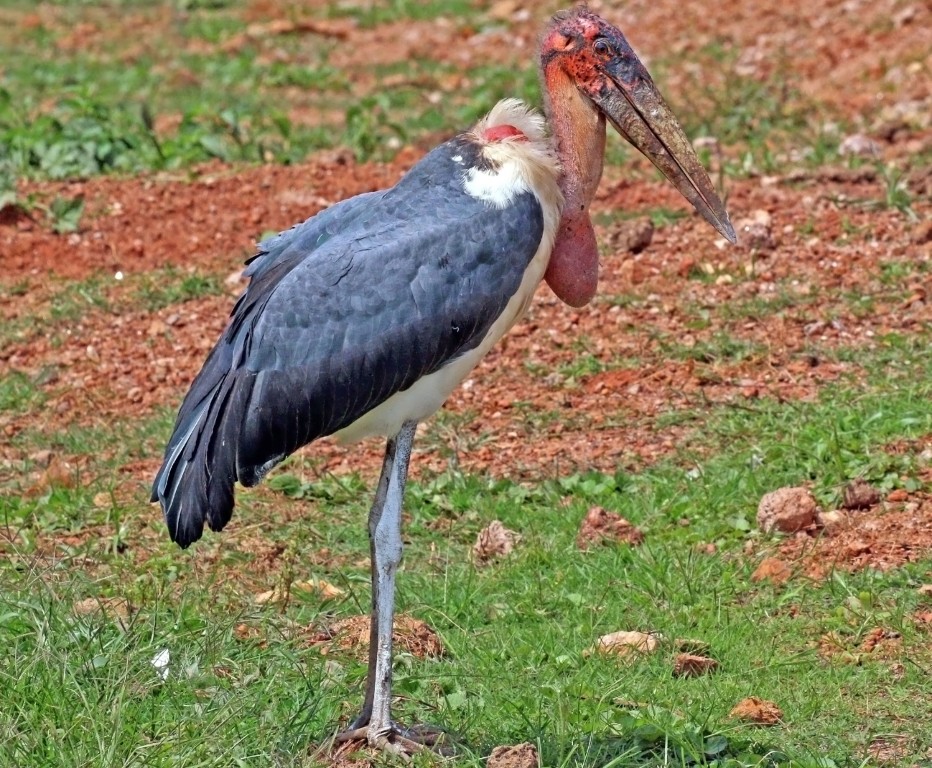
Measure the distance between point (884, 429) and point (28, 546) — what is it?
2.88 metres

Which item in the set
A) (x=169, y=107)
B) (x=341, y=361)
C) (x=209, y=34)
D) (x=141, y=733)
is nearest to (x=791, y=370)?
(x=341, y=361)

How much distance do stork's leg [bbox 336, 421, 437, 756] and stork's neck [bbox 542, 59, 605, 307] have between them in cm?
60

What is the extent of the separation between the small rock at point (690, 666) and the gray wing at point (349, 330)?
1083 mm

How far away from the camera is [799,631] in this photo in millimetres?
4746

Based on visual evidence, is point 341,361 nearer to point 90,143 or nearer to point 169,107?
point 90,143

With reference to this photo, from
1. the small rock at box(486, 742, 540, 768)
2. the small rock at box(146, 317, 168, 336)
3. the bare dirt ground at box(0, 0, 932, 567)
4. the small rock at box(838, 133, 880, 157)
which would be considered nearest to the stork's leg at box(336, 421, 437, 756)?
the small rock at box(486, 742, 540, 768)

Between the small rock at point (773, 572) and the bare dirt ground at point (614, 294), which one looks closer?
the small rock at point (773, 572)

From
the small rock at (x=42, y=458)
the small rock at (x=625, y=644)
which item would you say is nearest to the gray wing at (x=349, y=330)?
the small rock at (x=625, y=644)

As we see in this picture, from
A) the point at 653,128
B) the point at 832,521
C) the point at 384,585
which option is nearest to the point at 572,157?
the point at 653,128

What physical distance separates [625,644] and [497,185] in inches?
53.6

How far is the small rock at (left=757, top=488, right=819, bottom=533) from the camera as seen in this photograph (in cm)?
525

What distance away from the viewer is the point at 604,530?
535 centimetres

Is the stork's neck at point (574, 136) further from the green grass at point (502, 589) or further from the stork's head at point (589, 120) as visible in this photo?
the green grass at point (502, 589)

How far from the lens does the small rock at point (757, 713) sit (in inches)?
166
